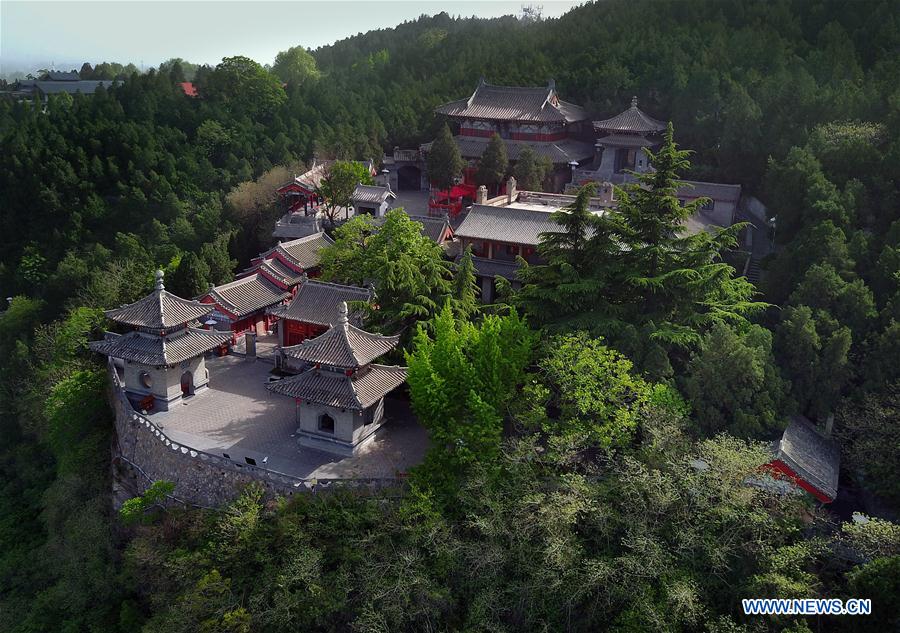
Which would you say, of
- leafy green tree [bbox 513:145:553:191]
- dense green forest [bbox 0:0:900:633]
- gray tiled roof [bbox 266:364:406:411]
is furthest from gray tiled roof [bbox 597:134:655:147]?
gray tiled roof [bbox 266:364:406:411]

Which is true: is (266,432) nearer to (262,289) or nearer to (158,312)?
(158,312)

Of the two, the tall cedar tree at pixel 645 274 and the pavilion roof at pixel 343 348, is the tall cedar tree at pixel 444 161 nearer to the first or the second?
the tall cedar tree at pixel 645 274

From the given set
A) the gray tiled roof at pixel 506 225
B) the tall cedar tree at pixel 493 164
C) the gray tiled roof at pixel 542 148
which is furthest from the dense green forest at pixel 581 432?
the tall cedar tree at pixel 493 164

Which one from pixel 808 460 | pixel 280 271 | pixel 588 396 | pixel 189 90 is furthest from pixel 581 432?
pixel 189 90

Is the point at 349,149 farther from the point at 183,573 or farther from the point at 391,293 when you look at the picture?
the point at 183,573

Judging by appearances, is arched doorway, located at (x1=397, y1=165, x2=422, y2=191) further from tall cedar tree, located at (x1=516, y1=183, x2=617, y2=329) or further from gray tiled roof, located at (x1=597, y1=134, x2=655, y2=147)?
tall cedar tree, located at (x1=516, y1=183, x2=617, y2=329)

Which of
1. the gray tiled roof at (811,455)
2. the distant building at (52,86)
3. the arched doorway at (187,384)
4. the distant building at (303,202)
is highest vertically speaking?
the distant building at (52,86)
